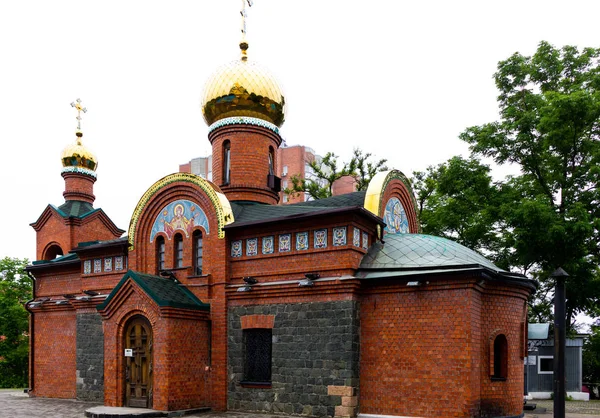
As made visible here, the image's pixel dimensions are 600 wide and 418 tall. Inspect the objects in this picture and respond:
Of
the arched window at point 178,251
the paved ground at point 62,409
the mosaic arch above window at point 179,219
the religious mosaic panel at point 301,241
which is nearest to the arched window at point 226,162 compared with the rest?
the mosaic arch above window at point 179,219

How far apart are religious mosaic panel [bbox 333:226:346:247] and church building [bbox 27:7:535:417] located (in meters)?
0.03

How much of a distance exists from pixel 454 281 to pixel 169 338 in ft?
19.5

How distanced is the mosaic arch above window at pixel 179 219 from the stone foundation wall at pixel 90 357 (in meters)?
3.01

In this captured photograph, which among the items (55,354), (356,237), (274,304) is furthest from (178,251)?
(55,354)

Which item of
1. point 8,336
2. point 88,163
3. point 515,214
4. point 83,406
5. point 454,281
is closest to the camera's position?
point 454,281

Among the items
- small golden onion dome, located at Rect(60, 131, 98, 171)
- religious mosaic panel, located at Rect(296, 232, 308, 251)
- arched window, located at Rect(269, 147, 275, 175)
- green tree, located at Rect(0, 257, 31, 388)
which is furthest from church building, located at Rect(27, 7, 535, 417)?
green tree, located at Rect(0, 257, 31, 388)

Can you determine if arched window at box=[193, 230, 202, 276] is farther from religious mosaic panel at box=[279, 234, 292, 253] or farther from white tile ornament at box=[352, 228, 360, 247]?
Answer: white tile ornament at box=[352, 228, 360, 247]

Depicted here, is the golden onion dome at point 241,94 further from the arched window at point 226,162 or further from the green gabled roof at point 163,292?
the green gabled roof at point 163,292

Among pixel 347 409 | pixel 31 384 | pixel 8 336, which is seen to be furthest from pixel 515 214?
pixel 8 336

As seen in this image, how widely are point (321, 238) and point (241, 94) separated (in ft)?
19.3

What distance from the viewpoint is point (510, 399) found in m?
11.1

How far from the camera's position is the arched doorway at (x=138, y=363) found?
12562 millimetres

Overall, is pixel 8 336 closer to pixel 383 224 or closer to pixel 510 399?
pixel 383 224

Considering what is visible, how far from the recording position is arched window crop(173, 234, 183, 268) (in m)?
14.0
